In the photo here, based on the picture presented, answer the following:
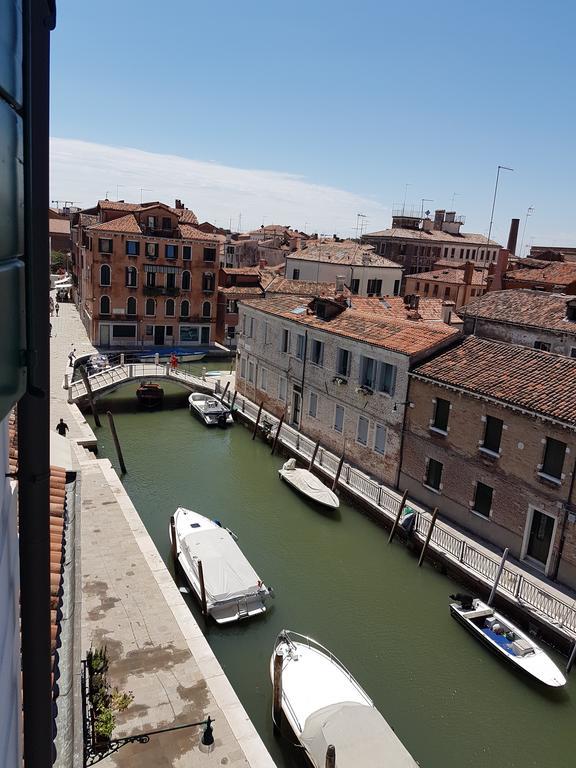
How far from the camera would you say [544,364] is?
757 inches

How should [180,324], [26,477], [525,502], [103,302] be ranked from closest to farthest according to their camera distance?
[26,477]
[525,502]
[103,302]
[180,324]

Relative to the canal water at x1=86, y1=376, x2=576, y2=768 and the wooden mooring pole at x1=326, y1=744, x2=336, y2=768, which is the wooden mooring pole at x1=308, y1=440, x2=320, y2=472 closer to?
the canal water at x1=86, y1=376, x2=576, y2=768

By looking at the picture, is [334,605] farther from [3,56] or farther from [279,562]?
[3,56]

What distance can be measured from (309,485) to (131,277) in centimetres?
2643

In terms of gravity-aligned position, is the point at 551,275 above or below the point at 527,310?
above

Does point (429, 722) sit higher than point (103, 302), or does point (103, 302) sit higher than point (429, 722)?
point (103, 302)

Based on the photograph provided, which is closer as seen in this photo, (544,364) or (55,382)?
(544,364)

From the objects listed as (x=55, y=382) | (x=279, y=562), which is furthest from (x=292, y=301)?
(x=279, y=562)

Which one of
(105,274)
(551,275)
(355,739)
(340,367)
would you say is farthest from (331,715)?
(551,275)

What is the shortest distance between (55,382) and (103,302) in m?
11.0

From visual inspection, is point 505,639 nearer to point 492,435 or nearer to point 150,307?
point 492,435

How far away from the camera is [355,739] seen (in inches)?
401

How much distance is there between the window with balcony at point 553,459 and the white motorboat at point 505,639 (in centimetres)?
401

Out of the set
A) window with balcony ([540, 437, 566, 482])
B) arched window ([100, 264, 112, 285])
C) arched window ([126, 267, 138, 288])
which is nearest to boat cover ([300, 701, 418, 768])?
window with balcony ([540, 437, 566, 482])
